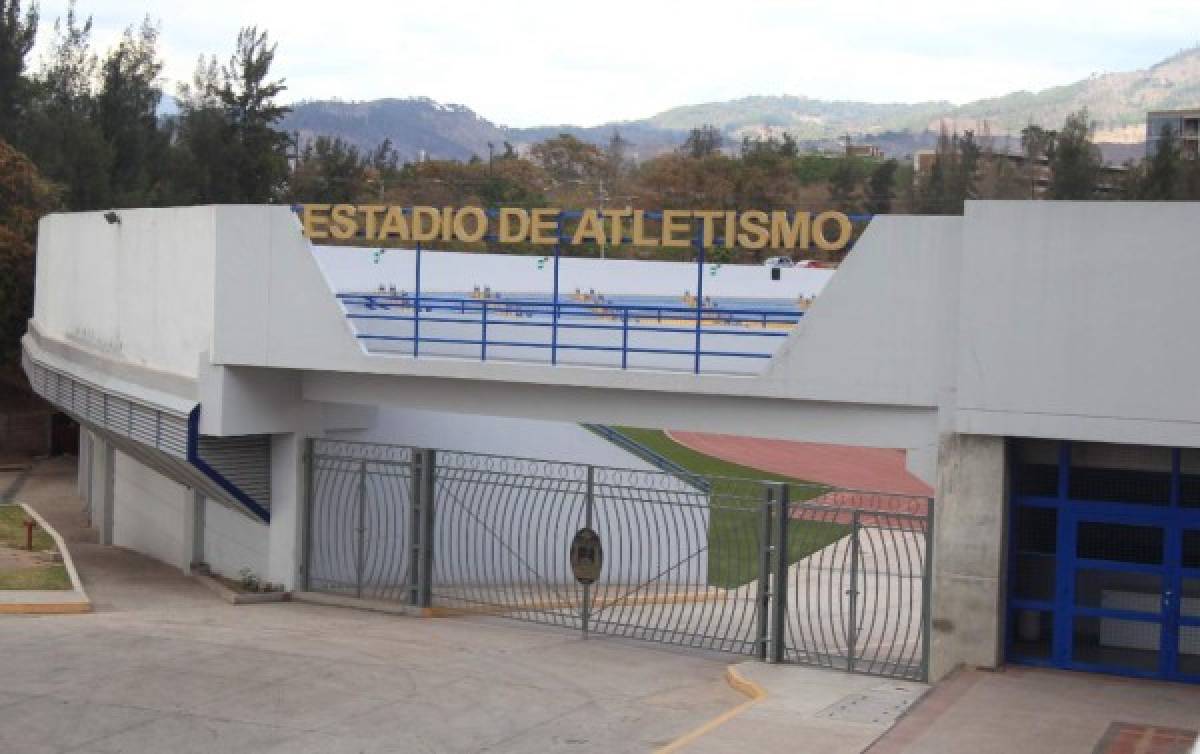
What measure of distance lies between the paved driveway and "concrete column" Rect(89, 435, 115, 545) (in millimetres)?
10358

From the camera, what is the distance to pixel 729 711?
16438 mm

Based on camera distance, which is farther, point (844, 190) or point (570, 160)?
point (570, 160)

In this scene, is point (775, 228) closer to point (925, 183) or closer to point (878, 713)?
point (878, 713)

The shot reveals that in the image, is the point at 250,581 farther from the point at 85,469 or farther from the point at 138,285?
the point at 85,469

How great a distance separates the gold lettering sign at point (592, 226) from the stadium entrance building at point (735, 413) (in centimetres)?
38

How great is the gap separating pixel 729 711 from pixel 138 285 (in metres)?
14.1

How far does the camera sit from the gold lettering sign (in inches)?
761

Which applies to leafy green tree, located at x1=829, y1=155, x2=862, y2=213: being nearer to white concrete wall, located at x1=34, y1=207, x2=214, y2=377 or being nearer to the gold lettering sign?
white concrete wall, located at x1=34, y1=207, x2=214, y2=377

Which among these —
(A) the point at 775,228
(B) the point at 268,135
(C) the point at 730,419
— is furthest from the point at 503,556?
(B) the point at 268,135

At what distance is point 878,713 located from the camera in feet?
53.0

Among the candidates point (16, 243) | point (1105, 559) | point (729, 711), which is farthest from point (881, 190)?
point (729, 711)

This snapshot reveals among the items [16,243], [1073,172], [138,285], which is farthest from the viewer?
[1073,172]

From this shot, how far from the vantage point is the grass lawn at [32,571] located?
2371 centimetres

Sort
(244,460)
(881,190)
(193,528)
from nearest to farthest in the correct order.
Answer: (244,460) < (193,528) < (881,190)
